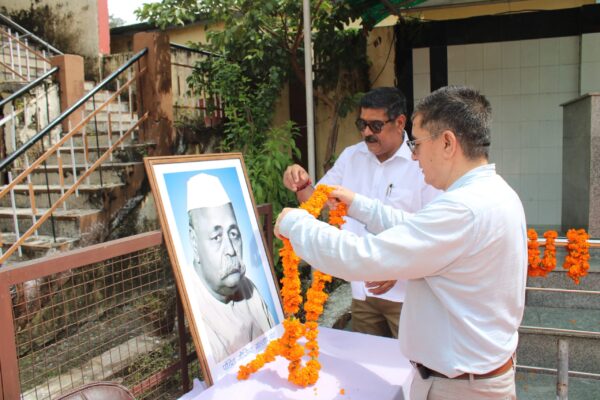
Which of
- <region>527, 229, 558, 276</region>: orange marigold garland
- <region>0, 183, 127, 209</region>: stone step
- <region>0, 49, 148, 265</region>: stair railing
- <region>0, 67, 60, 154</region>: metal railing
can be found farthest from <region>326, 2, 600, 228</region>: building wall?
<region>0, 67, 60, 154</region>: metal railing

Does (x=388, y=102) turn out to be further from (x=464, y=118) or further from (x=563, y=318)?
(x=563, y=318)

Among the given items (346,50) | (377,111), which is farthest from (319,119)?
(377,111)

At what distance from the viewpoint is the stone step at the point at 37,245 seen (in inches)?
177

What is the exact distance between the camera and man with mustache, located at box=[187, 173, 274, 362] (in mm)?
1967

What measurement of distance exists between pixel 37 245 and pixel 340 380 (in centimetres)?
373

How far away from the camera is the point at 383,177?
2543 mm

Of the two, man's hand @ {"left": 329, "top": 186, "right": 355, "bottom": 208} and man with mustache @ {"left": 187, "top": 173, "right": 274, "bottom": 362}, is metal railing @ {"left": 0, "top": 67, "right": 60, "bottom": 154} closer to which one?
man with mustache @ {"left": 187, "top": 173, "right": 274, "bottom": 362}

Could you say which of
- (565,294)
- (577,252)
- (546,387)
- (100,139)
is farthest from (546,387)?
(100,139)

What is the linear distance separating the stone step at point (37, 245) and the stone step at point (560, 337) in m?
3.97

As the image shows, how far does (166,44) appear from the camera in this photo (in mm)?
5574

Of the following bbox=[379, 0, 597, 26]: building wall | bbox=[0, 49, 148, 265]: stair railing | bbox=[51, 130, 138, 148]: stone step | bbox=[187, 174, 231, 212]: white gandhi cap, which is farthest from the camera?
bbox=[379, 0, 597, 26]: building wall

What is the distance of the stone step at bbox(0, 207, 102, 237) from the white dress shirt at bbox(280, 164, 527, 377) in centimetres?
388

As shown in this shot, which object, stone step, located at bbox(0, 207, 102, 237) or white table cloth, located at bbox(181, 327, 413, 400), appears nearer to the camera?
white table cloth, located at bbox(181, 327, 413, 400)

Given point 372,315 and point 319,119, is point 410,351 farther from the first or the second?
point 319,119
